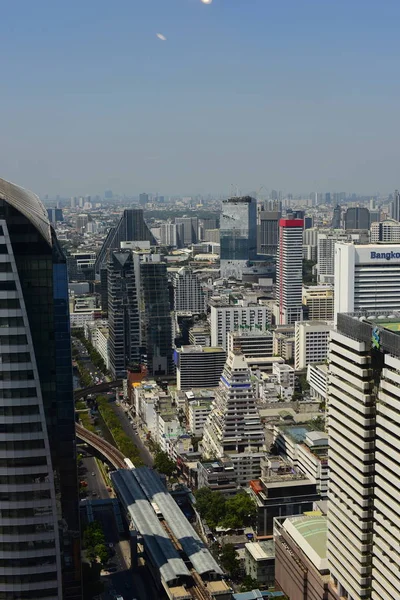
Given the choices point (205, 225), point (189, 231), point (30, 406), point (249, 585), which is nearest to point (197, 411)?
point (249, 585)

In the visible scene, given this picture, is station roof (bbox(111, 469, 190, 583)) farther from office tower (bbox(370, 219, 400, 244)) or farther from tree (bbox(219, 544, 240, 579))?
office tower (bbox(370, 219, 400, 244))

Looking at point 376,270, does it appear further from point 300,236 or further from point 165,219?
point 165,219

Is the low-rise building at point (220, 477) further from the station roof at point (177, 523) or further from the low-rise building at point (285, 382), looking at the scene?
the low-rise building at point (285, 382)

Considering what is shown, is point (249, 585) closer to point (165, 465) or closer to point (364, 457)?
point (364, 457)

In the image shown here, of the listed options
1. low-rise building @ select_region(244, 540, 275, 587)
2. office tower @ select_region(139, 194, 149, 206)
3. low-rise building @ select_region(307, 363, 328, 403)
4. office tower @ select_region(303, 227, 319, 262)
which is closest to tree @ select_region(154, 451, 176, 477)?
low-rise building @ select_region(244, 540, 275, 587)

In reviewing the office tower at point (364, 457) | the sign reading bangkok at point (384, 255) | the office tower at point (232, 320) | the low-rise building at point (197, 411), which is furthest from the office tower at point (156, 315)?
the office tower at point (364, 457)

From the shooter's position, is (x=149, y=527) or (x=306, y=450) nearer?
(x=149, y=527)
